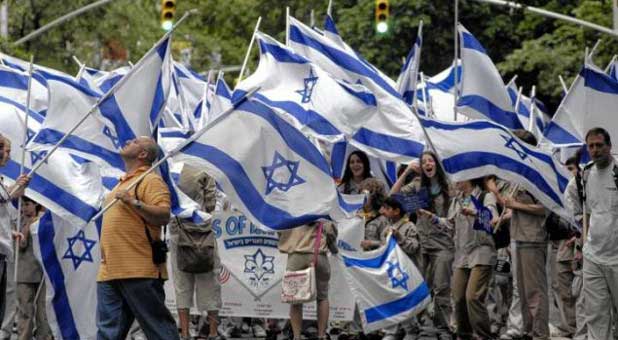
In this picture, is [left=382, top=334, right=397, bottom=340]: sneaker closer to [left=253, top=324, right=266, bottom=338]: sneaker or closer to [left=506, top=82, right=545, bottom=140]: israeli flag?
[left=253, top=324, right=266, bottom=338]: sneaker

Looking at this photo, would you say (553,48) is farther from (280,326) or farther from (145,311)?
(145,311)

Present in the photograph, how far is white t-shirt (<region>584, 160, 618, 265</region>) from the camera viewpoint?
1507cm

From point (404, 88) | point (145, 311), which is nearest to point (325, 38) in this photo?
point (404, 88)

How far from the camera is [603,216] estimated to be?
15.1 m

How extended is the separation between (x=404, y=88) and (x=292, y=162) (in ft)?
18.2

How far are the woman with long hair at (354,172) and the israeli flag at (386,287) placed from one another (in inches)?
41.1

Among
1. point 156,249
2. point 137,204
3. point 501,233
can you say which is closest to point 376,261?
point 501,233

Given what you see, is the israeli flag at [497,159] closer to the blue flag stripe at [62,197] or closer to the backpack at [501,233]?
the backpack at [501,233]

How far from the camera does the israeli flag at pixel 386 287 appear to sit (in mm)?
17797

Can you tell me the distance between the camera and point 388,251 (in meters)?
18.0

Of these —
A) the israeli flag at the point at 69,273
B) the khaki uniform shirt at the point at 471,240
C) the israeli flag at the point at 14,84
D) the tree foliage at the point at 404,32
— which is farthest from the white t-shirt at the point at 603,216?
the tree foliage at the point at 404,32

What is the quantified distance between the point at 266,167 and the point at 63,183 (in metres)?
1.84

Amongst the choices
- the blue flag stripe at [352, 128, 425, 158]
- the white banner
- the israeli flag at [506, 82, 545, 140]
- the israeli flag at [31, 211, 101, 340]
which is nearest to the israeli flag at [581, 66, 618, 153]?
the blue flag stripe at [352, 128, 425, 158]

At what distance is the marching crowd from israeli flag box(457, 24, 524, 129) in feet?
2.96
